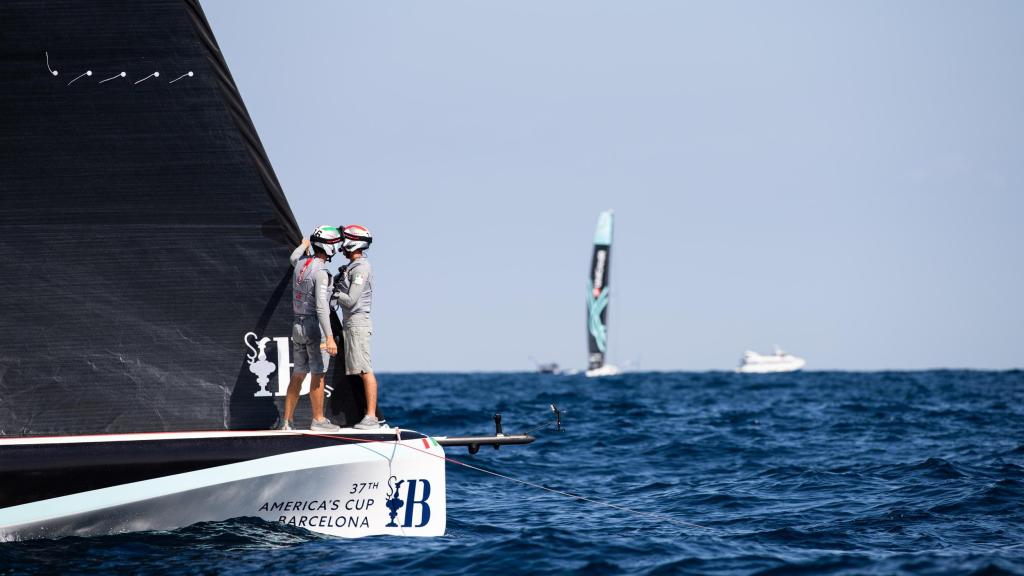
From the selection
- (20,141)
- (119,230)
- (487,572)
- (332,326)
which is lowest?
(487,572)

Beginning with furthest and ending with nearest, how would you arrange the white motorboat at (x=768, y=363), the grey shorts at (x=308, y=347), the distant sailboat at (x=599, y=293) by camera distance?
the white motorboat at (x=768, y=363) → the distant sailboat at (x=599, y=293) → the grey shorts at (x=308, y=347)

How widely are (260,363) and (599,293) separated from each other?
186 ft

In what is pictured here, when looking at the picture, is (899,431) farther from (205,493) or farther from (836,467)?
(205,493)

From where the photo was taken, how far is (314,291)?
7664 millimetres

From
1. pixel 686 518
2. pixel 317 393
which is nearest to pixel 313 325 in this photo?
pixel 317 393

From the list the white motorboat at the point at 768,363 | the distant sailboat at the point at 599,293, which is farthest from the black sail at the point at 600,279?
the white motorboat at the point at 768,363

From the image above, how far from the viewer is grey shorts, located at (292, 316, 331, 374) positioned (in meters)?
7.71

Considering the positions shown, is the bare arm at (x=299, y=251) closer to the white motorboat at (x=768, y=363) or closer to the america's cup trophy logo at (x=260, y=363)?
the america's cup trophy logo at (x=260, y=363)

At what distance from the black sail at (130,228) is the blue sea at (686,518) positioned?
40.9 inches

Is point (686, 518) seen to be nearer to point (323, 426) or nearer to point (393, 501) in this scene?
point (393, 501)

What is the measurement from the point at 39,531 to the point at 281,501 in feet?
5.18

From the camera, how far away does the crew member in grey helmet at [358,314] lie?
7.87 m

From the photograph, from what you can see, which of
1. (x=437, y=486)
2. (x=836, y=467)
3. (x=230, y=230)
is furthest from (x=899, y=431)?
(x=230, y=230)

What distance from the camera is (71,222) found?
24.9 feet
